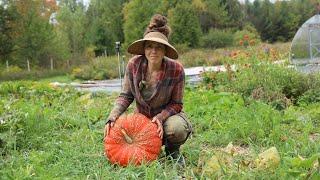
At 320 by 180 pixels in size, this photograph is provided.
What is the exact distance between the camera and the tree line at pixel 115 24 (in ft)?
95.3

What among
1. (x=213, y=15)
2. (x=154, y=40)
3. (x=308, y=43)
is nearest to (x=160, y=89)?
(x=154, y=40)

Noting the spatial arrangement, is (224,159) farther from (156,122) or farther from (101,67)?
(101,67)

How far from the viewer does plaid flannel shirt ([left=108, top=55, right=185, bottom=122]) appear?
156 inches

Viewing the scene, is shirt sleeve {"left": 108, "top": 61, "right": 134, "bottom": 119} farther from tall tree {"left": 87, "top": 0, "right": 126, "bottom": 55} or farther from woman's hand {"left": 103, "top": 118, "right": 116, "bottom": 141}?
tall tree {"left": 87, "top": 0, "right": 126, "bottom": 55}

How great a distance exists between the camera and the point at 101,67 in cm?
2523

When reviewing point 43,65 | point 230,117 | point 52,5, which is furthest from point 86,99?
point 52,5

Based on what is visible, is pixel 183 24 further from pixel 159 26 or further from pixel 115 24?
pixel 159 26

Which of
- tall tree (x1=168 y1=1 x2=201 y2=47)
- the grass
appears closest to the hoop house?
the grass

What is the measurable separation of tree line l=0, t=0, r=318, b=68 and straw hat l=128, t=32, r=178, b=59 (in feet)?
83.7

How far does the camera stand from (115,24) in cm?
4022

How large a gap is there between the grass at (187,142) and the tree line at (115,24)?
77.1 ft

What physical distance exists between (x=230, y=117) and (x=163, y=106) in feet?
5.25

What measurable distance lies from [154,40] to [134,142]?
816mm

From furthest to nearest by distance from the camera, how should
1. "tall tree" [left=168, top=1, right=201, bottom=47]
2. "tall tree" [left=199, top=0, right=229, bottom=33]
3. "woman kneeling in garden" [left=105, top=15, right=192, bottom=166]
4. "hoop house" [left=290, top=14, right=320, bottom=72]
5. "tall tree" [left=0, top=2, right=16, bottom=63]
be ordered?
"tall tree" [left=199, top=0, right=229, bottom=33] → "tall tree" [left=168, top=1, right=201, bottom=47] → "tall tree" [left=0, top=2, right=16, bottom=63] → "hoop house" [left=290, top=14, right=320, bottom=72] → "woman kneeling in garden" [left=105, top=15, right=192, bottom=166]
